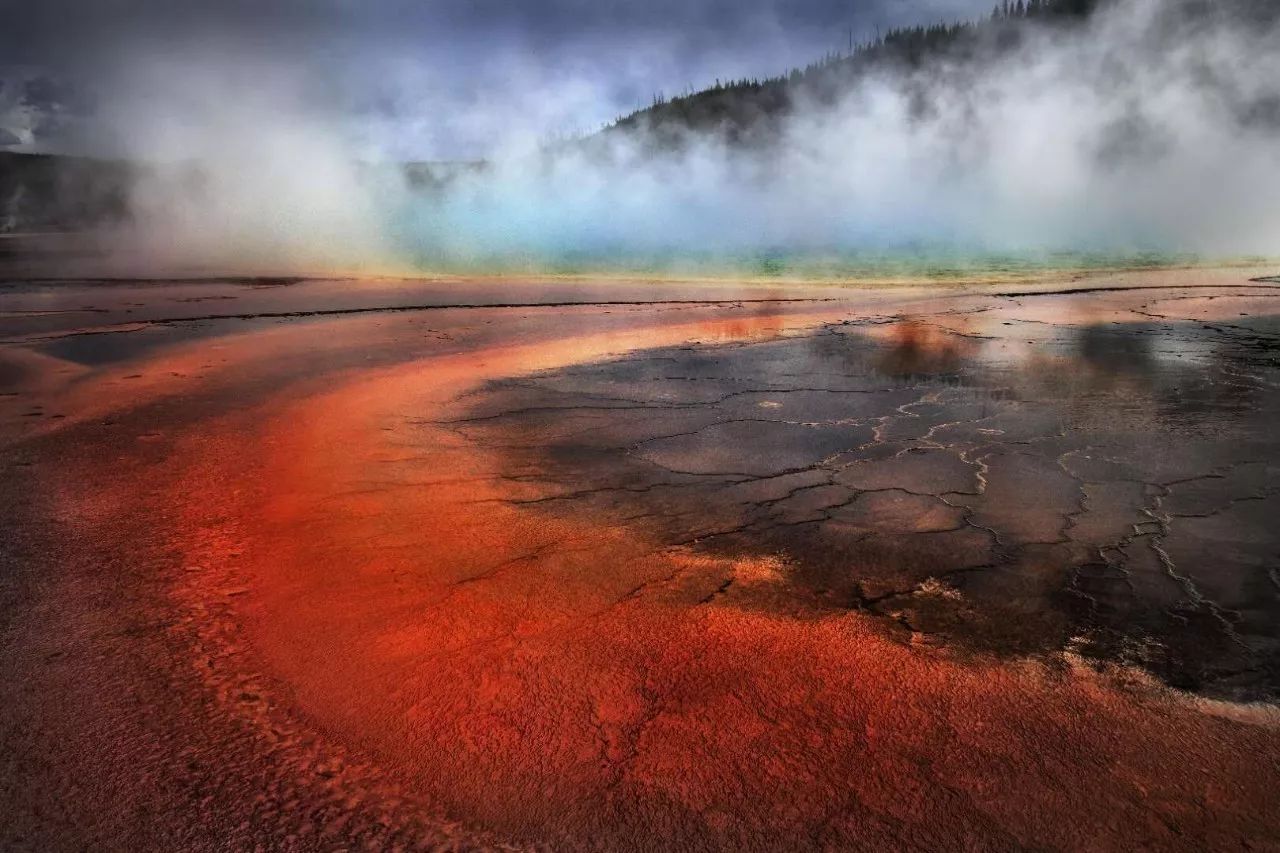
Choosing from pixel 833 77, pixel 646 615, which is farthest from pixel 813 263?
pixel 833 77

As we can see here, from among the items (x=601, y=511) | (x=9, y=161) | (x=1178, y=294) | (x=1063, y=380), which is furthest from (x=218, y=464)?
(x=9, y=161)

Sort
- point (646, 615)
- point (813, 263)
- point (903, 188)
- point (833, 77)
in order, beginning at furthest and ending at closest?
point (833, 77)
point (903, 188)
point (813, 263)
point (646, 615)

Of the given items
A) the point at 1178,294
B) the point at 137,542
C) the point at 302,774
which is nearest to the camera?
the point at 302,774

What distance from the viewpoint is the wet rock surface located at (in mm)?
2533

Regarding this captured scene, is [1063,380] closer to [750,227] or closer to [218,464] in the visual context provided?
[218,464]

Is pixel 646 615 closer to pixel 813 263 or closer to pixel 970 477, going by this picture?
pixel 970 477

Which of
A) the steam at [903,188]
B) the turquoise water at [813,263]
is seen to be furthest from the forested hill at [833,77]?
the turquoise water at [813,263]

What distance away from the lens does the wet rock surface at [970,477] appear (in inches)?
99.7

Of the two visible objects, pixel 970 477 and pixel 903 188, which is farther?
pixel 903 188

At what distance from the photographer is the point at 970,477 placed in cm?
375

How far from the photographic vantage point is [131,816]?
1.74 meters

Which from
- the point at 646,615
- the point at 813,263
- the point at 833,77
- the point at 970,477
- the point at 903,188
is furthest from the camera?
the point at 833,77

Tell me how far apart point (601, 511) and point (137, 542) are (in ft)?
5.99

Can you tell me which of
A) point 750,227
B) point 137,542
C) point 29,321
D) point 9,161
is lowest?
point 137,542
